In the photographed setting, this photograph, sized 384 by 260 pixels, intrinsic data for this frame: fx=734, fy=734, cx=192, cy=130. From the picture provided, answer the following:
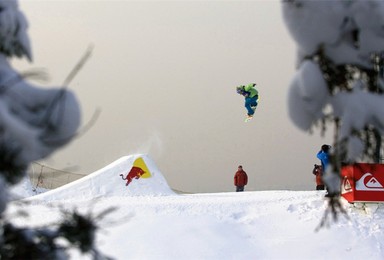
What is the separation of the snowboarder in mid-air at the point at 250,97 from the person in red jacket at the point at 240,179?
2.88 metres

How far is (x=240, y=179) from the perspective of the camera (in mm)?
25359

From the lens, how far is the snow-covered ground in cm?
1540

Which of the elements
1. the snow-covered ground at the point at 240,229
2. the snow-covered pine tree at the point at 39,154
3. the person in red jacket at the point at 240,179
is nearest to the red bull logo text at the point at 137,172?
the person in red jacket at the point at 240,179

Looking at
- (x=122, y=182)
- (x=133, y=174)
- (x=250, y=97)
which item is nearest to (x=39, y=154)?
(x=122, y=182)

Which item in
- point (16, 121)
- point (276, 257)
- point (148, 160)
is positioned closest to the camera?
point (16, 121)

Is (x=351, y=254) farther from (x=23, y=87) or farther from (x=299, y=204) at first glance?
(x=23, y=87)

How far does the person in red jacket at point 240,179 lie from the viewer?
2534 centimetres

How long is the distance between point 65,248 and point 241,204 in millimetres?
13335

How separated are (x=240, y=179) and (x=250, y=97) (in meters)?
3.82

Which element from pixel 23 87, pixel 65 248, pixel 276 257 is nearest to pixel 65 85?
pixel 23 87

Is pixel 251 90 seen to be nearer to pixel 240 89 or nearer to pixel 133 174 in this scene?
pixel 240 89

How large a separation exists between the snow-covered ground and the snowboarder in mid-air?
8450 millimetres

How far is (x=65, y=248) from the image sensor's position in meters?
4.91

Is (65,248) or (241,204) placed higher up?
(241,204)
